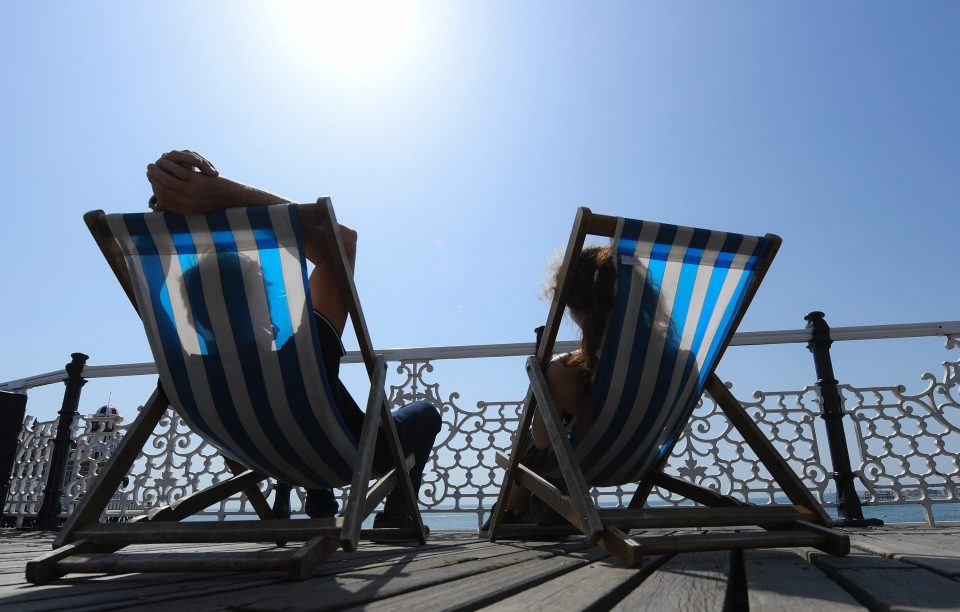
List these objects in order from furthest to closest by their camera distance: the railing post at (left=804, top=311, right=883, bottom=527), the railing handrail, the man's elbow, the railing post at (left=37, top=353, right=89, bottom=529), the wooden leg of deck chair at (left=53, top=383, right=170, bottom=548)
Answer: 1. the railing post at (left=37, top=353, right=89, bottom=529)
2. the railing handrail
3. the railing post at (left=804, top=311, right=883, bottom=527)
4. the man's elbow
5. the wooden leg of deck chair at (left=53, top=383, right=170, bottom=548)

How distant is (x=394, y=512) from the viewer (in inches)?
95.3

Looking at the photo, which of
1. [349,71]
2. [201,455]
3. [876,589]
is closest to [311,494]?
[201,455]

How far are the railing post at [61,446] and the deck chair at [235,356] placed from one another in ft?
10.0

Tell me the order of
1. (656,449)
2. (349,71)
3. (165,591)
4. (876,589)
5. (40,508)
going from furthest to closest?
(349,71) < (40,508) < (656,449) < (165,591) < (876,589)

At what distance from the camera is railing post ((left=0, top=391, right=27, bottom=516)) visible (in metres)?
4.02

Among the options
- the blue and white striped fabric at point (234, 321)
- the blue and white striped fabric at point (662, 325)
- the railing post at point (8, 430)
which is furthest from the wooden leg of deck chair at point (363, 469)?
the railing post at point (8, 430)

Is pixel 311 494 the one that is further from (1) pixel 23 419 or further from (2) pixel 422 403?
(1) pixel 23 419

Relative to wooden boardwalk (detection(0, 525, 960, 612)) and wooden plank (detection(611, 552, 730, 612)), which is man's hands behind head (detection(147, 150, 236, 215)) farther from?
wooden plank (detection(611, 552, 730, 612))

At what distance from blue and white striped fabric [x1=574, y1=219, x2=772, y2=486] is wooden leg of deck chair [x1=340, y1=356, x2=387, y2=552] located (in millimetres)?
714

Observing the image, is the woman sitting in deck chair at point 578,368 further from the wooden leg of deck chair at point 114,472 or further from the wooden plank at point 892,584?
the wooden leg of deck chair at point 114,472

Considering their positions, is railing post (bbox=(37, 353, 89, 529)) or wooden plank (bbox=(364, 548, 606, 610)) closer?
wooden plank (bbox=(364, 548, 606, 610))

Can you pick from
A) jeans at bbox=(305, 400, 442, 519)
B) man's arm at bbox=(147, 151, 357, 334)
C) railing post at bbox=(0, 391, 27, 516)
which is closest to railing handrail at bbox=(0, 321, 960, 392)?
railing post at bbox=(0, 391, 27, 516)

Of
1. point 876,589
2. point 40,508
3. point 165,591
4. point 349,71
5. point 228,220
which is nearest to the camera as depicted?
point 876,589

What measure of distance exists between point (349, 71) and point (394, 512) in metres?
6.48
